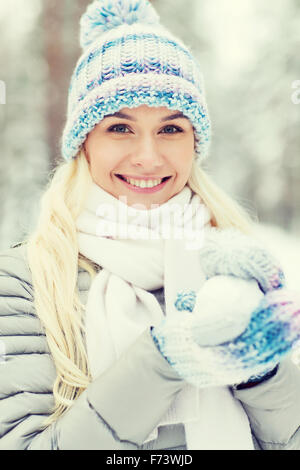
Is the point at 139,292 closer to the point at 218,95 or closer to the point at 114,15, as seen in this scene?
the point at 114,15

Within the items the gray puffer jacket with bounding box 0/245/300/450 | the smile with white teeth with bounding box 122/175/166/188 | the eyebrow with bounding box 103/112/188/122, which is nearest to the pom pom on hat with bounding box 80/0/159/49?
the eyebrow with bounding box 103/112/188/122

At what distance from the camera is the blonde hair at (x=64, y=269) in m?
1.05

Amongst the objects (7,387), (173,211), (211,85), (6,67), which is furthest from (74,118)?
(211,85)

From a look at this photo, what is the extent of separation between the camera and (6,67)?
2234 millimetres

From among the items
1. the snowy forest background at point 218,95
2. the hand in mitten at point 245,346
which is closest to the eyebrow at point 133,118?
the hand in mitten at point 245,346

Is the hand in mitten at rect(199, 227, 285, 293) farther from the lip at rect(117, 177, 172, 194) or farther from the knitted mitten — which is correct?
the lip at rect(117, 177, 172, 194)

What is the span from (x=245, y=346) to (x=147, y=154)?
1.88 feet

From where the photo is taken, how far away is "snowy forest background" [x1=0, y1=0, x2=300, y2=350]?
7.23 ft

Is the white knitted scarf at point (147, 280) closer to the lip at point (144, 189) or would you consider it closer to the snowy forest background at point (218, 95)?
the lip at point (144, 189)

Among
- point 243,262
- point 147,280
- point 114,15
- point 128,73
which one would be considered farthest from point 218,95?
point 243,262

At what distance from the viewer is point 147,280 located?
1160mm
